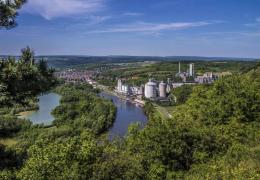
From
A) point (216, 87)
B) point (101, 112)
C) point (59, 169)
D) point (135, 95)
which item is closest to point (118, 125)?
point (101, 112)

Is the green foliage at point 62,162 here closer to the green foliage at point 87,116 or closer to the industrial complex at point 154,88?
the green foliage at point 87,116

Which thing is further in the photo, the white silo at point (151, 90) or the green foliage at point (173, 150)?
the white silo at point (151, 90)

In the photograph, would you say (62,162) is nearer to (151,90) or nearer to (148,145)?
(148,145)

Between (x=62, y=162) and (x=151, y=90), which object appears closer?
(x=62, y=162)

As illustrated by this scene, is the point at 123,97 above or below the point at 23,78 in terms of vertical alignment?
below

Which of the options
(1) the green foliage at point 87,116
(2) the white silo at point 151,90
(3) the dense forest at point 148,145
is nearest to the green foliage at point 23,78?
(3) the dense forest at point 148,145

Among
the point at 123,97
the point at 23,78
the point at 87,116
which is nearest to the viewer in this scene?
the point at 23,78

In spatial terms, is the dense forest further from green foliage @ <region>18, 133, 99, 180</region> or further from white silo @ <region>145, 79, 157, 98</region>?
white silo @ <region>145, 79, 157, 98</region>

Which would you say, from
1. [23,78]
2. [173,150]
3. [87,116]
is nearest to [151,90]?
[87,116]

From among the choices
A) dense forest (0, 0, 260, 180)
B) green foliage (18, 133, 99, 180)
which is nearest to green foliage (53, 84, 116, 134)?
dense forest (0, 0, 260, 180)

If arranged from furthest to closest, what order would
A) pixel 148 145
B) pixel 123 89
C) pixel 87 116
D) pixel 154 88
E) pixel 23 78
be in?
1. pixel 123 89
2. pixel 154 88
3. pixel 87 116
4. pixel 148 145
5. pixel 23 78

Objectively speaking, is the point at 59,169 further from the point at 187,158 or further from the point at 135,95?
the point at 135,95
